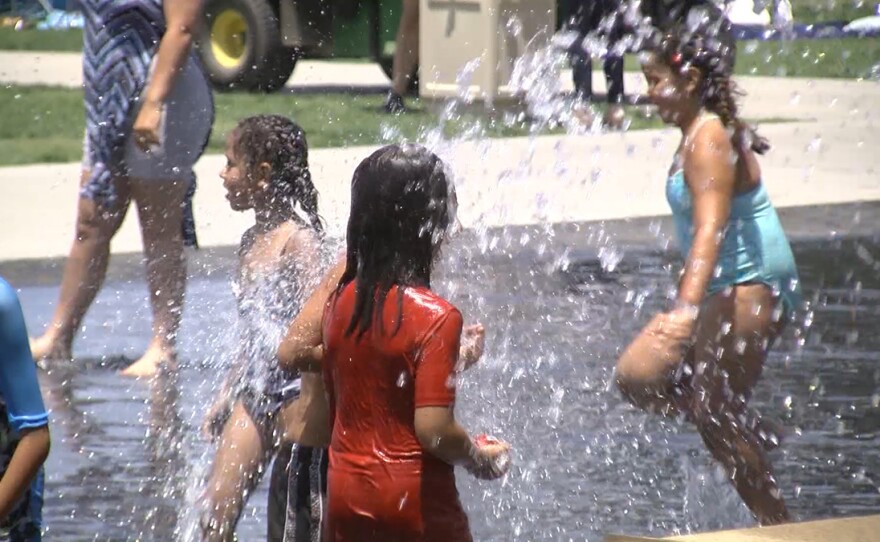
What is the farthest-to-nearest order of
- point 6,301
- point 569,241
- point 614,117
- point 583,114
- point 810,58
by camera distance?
point 810,58
point 583,114
point 614,117
point 569,241
point 6,301

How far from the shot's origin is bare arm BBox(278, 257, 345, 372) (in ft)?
11.2

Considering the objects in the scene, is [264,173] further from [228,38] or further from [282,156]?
[228,38]

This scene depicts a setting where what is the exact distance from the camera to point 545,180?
11406mm

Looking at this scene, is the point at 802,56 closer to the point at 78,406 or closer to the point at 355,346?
the point at 78,406

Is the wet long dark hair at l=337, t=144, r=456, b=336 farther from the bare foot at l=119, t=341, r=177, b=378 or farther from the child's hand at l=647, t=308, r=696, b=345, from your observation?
the bare foot at l=119, t=341, r=177, b=378

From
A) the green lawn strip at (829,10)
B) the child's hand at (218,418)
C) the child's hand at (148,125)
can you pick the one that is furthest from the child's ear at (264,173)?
the green lawn strip at (829,10)

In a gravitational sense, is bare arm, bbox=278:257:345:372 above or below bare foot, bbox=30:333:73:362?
above

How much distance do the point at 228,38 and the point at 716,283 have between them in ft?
41.9

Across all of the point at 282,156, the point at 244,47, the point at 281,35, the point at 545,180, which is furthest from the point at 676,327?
the point at 244,47

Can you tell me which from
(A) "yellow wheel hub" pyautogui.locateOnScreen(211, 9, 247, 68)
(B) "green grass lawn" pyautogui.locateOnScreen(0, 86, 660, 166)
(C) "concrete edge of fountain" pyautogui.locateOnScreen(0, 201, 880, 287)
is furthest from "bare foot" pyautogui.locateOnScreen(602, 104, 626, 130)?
(A) "yellow wheel hub" pyautogui.locateOnScreen(211, 9, 247, 68)

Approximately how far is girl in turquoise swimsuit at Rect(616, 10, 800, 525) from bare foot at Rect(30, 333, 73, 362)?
285 cm

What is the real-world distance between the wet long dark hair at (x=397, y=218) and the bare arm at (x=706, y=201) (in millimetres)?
1247

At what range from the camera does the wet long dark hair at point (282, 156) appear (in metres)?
4.30

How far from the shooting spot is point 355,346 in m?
3.18
